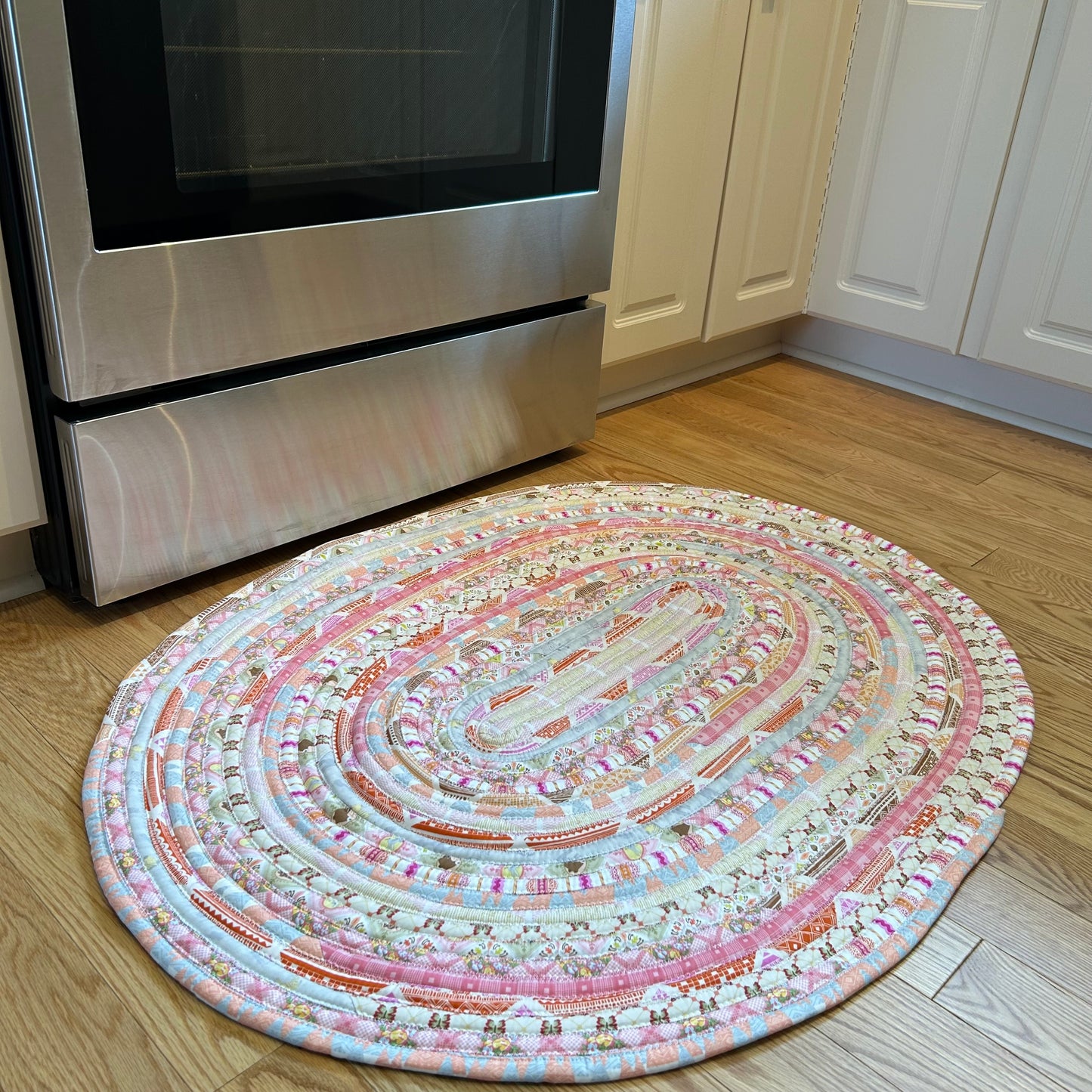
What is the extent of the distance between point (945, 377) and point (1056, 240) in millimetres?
347

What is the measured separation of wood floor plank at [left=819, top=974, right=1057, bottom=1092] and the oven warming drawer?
2.61 ft

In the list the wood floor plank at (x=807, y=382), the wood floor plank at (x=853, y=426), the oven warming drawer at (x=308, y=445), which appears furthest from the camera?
the wood floor plank at (x=807, y=382)

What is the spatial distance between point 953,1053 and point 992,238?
1386mm

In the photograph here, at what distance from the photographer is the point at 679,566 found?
1.28 m

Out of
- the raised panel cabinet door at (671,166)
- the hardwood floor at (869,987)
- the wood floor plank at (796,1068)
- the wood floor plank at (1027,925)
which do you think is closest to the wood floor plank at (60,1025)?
the hardwood floor at (869,987)

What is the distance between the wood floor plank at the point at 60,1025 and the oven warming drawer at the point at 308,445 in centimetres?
43

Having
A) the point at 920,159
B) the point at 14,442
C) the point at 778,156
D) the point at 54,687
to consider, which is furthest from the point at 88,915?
the point at 920,159

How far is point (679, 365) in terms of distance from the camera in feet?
6.25

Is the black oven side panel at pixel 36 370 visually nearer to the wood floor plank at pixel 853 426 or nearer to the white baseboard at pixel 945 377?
the wood floor plank at pixel 853 426

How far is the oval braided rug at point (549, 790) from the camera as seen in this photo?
2.40 ft

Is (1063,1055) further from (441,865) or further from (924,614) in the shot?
(924,614)

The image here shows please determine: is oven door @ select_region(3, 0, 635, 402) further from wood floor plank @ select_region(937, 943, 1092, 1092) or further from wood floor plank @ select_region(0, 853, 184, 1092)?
wood floor plank @ select_region(937, 943, 1092, 1092)

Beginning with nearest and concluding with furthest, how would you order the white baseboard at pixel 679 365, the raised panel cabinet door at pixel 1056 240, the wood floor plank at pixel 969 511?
1. the wood floor plank at pixel 969 511
2. the raised panel cabinet door at pixel 1056 240
3. the white baseboard at pixel 679 365

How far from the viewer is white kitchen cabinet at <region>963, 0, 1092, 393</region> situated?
5.08 feet
